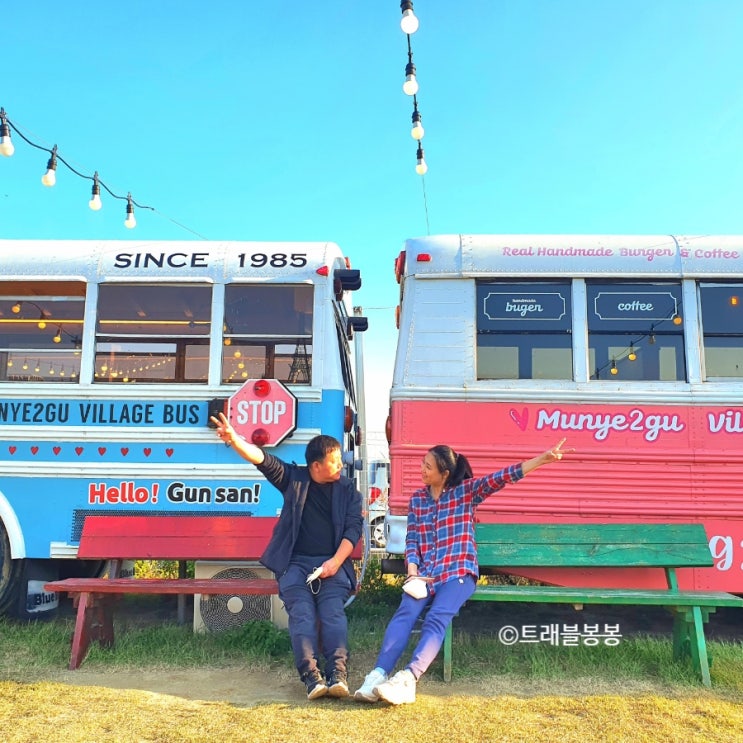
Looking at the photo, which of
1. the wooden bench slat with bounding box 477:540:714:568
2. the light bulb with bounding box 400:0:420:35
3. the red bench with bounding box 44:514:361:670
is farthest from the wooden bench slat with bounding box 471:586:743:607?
the light bulb with bounding box 400:0:420:35

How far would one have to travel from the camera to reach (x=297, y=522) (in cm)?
422

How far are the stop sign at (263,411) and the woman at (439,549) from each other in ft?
4.56

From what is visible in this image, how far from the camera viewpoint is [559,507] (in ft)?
16.7

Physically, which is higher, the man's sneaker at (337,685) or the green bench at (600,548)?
the green bench at (600,548)

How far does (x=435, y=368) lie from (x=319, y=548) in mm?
1701

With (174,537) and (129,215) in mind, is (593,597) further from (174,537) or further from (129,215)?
(129,215)

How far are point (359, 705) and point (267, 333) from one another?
9.32ft

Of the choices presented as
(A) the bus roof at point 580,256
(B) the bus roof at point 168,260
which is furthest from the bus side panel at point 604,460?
(B) the bus roof at point 168,260

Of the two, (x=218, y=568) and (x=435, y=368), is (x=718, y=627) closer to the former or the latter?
(x=435, y=368)

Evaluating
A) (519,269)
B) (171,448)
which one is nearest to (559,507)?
(519,269)

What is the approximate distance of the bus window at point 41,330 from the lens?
5.50m

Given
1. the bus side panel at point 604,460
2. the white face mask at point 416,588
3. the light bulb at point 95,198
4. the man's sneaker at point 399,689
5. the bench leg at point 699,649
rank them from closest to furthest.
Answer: the man's sneaker at point 399,689, the white face mask at point 416,588, the bench leg at point 699,649, the bus side panel at point 604,460, the light bulb at point 95,198

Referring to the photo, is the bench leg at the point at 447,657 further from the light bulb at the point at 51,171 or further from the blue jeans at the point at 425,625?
the light bulb at the point at 51,171

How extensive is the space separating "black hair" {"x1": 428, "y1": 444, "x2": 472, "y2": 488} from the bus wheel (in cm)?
345
